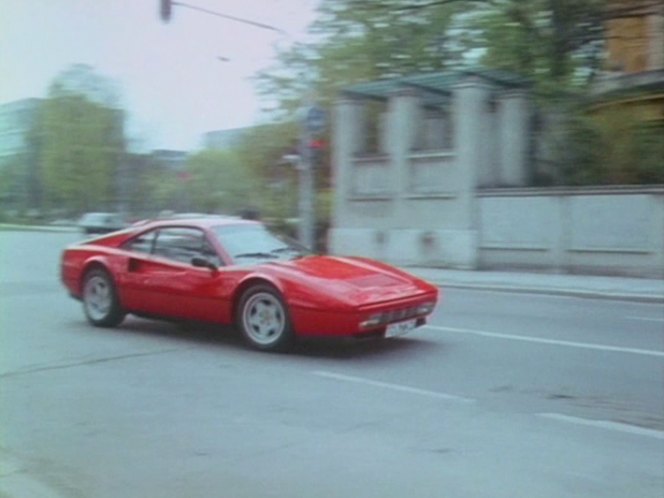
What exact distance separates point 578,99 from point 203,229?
13.8 meters

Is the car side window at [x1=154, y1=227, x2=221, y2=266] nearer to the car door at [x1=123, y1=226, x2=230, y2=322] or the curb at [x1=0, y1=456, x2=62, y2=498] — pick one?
the car door at [x1=123, y1=226, x2=230, y2=322]

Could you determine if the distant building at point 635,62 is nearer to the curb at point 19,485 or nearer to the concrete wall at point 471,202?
the concrete wall at point 471,202

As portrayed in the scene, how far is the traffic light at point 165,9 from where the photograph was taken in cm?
861

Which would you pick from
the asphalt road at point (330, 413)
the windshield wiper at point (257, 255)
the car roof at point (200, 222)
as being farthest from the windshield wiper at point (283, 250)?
the asphalt road at point (330, 413)

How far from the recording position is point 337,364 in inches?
330

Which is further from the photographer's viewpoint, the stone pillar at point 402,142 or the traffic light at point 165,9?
the stone pillar at point 402,142

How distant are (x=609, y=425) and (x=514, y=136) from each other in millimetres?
16170

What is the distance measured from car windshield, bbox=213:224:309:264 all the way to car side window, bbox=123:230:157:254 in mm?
856

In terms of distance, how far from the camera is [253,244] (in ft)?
31.4

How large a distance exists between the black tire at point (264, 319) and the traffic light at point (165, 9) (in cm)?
270

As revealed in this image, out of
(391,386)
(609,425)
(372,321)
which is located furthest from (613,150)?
(609,425)

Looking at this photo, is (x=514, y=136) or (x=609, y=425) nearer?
(x=609, y=425)

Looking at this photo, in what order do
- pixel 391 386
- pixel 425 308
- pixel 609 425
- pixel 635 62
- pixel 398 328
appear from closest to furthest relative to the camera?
pixel 609 425, pixel 391 386, pixel 398 328, pixel 425 308, pixel 635 62

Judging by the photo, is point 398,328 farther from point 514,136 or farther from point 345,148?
point 345,148
